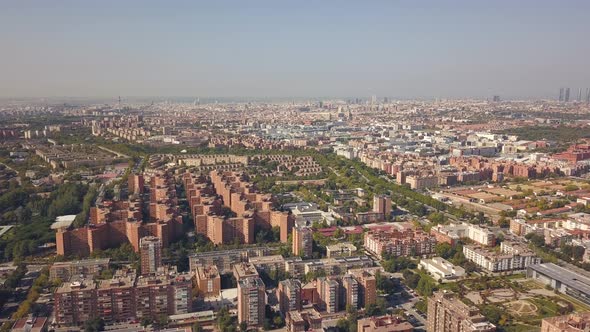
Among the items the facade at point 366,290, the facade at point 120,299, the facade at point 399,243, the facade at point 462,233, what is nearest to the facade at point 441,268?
the facade at point 399,243

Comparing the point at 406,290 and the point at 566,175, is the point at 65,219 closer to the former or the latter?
the point at 406,290

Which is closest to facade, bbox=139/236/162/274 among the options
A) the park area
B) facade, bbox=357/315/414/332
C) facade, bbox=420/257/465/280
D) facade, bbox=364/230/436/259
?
facade, bbox=357/315/414/332

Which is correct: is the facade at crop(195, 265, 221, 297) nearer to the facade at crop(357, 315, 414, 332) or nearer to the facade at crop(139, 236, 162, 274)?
the facade at crop(139, 236, 162, 274)

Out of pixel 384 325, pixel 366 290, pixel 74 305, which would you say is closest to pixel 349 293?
pixel 366 290

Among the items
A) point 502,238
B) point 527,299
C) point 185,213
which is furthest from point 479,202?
point 185,213

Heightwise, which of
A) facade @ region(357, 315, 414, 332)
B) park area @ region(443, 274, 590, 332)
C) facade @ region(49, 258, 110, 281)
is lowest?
park area @ region(443, 274, 590, 332)

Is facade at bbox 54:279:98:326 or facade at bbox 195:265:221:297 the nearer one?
facade at bbox 54:279:98:326

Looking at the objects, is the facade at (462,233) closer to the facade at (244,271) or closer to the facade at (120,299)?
the facade at (244,271)

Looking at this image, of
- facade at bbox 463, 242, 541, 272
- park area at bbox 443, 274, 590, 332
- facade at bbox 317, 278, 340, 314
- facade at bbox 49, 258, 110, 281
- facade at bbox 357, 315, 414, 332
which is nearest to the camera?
facade at bbox 357, 315, 414, 332

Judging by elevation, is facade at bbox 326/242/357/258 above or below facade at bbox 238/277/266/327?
below
